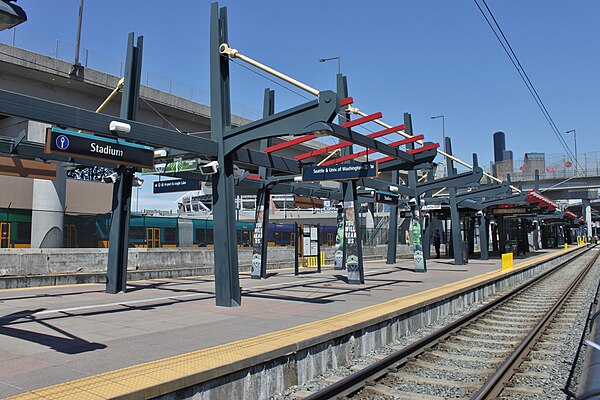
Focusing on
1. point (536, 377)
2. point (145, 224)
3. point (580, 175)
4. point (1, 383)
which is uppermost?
point (580, 175)

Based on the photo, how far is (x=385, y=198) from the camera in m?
19.4

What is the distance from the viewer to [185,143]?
35.4 feet

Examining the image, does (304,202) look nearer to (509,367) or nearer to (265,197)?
(265,197)

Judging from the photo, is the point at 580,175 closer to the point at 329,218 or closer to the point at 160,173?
the point at 329,218

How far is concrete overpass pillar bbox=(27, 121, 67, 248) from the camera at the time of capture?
22.1 metres

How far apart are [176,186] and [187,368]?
9160 millimetres

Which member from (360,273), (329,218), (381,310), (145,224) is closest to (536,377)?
Result: (381,310)

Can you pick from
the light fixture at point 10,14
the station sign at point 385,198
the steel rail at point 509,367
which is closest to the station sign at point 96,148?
the light fixture at point 10,14

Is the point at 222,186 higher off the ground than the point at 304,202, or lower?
lower

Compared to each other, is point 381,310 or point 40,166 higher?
point 40,166

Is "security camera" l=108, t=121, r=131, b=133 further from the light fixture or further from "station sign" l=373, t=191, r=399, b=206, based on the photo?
"station sign" l=373, t=191, r=399, b=206

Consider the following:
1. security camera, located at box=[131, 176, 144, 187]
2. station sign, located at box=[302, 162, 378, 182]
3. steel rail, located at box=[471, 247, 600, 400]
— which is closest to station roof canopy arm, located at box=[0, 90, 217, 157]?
station sign, located at box=[302, 162, 378, 182]

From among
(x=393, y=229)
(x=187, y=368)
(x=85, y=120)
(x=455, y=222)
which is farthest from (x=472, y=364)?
(x=455, y=222)

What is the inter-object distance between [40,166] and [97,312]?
6.23 m
